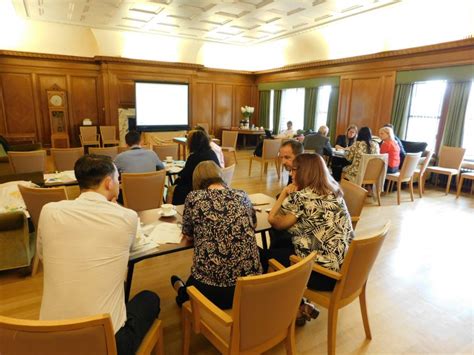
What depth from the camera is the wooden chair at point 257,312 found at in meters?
1.25

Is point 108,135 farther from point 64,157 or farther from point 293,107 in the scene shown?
point 293,107

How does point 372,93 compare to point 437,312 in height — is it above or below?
above

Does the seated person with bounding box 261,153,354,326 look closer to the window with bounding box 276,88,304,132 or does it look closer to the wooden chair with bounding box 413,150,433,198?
the wooden chair with bounding box 413,150,433,198

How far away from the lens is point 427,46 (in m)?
6.18

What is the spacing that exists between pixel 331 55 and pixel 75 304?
8.81m

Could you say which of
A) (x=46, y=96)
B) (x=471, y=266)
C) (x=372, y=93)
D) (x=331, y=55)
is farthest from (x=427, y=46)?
(x=46, y=96)

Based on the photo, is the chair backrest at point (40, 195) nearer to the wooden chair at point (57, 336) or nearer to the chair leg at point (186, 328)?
the chair leg at point (186, 328)

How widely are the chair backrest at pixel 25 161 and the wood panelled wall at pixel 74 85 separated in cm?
502

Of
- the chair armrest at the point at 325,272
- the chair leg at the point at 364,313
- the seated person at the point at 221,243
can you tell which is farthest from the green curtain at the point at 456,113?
the seated person at the point at 221,243

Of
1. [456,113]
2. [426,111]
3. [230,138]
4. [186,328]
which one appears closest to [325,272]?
[186,328]

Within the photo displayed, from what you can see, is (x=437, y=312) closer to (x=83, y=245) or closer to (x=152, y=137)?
(x=83, y=245)

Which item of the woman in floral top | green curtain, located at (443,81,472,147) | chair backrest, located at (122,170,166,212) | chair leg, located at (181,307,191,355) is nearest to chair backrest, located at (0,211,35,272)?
chair backrest, located at (122,170,166,212)

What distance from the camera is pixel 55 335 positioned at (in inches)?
38.8

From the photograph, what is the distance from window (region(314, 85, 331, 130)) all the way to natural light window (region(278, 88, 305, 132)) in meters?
0.74
